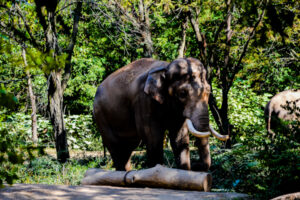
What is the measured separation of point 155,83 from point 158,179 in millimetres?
1921

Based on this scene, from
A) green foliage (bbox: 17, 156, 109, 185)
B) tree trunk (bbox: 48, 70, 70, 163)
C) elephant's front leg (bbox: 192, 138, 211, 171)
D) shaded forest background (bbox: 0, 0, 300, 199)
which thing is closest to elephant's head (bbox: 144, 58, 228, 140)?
elephant's front leg (bbox: 192, 138, 211, 171)

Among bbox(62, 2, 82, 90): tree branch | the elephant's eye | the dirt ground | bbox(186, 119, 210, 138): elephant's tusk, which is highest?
bbox(62, 2, 82, 90): tree branch

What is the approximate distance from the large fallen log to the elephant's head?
1.21 metres

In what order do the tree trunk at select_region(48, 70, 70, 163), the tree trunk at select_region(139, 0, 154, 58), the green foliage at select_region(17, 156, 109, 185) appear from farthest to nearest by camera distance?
the tree trunk at select_region(139, 0, 154, 58), the tree trunk at select_region(48, 70, 70, 163), the green foliage at select_region(17, 156, 109, 185)

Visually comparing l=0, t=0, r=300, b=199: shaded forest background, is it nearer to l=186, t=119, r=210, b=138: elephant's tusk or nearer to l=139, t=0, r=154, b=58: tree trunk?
l=139, t=0, r=154, b=58: tree trunk

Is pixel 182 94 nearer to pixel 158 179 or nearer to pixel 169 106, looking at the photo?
pixel 169 106

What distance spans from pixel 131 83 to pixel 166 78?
0.89 meters

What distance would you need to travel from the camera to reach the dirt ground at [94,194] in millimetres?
4625

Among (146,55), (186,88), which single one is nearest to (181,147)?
(186,88)

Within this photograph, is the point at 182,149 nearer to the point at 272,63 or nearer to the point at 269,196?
the point at 269,196

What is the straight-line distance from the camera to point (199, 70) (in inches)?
266

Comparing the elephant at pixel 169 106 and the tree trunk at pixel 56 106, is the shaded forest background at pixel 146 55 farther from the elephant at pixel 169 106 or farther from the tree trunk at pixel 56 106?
the elephant at pixel 169 106

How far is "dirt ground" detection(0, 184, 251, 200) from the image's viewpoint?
15.2ft

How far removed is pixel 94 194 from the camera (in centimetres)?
486
